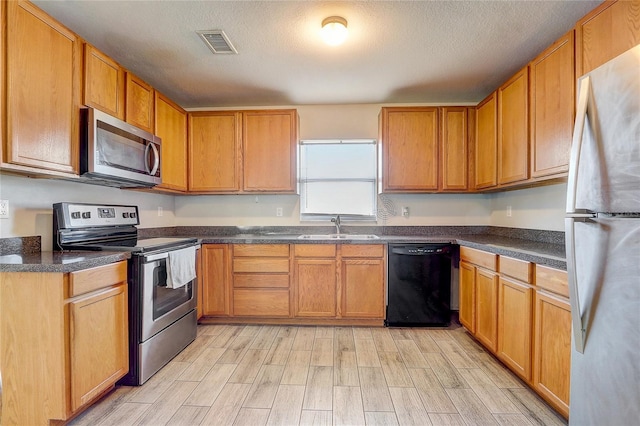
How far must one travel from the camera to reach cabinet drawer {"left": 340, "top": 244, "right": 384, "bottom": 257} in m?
2.91

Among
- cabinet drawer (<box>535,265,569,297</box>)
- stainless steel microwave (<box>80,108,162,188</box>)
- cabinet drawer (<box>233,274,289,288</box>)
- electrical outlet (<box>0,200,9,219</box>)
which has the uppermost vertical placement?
stainless steel microwave (<box>80,108,162,188</box>)

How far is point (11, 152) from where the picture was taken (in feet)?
4.96

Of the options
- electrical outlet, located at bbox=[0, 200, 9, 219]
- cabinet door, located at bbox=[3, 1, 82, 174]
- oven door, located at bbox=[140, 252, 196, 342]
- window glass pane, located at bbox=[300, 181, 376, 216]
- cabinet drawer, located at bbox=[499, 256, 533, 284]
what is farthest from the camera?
window glass pane, located at bbox=[300, 181, 376, 216]

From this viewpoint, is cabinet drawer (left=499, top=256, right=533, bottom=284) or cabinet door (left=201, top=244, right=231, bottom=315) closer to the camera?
cabinet drawer (left=499, top=256, right=533, bottom=284)

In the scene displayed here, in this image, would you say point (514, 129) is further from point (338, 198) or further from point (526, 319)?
point (338, 198)

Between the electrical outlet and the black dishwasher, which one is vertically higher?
the electrical outlet

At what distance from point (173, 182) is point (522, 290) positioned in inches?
123

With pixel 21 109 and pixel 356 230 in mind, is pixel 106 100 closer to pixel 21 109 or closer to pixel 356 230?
pixel 21 109

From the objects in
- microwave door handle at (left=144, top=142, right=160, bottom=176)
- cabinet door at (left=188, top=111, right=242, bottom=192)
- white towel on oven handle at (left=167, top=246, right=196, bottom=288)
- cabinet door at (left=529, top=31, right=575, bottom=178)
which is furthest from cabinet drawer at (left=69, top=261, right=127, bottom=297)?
cabinet door at (left=529, top=31, right=575, bottom=178)

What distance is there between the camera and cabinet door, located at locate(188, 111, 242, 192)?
10.5 feet

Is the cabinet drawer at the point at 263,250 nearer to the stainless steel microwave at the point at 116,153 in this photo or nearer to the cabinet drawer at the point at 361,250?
the cabinet drawer at the point at 361,250

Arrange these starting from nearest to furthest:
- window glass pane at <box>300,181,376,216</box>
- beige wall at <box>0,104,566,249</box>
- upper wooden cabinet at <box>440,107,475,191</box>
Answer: upper wooden cabinet at <box>440,107,475,191</box> < beige wall at <box>0,104,566,249</box> < window glass pane at <box>300,181,376,216</box>

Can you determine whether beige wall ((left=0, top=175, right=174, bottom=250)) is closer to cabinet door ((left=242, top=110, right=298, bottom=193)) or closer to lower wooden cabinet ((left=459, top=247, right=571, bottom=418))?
cabinet door ((left=242, top=110, right=298, bottom=193))

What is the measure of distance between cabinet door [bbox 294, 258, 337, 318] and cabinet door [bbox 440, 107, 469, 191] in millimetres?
1520
